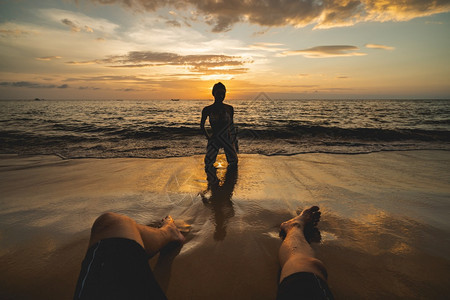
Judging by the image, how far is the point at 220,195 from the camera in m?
3.57

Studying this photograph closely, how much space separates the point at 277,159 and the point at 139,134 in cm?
873

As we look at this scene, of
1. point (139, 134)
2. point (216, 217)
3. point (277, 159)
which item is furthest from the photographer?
point (139, 134)

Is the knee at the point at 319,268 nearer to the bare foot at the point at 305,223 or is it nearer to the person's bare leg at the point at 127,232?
the bare foot at the point at 305,223

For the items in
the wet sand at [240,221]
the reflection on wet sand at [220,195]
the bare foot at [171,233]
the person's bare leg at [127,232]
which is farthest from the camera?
the reflection on wet sand at [220,195]

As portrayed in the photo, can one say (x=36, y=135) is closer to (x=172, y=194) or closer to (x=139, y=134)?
(x=139, y=134)

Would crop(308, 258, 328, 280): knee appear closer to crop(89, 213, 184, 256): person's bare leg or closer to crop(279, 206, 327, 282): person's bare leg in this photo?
crop(279, 206, 327, 282): person's bare leg

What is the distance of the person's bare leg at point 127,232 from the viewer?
1430mm

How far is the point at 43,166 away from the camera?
530 cm

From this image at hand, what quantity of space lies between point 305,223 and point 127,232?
1849 mm

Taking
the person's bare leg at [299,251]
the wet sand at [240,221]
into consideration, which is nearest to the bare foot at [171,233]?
Answer: the wet sand at [240,221]

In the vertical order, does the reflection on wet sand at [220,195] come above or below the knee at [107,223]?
below

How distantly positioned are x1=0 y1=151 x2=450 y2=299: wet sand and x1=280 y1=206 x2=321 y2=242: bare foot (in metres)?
0.13

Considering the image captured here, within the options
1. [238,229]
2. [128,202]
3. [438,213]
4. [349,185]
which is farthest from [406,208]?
[128,202]

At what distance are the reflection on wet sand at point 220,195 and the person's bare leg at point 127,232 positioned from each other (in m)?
0.62
